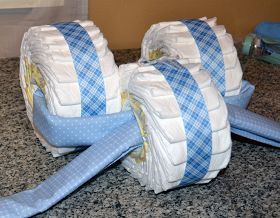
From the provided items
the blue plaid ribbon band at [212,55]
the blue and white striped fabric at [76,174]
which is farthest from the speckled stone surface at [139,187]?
the blue plaid ribbon band at [212,55]

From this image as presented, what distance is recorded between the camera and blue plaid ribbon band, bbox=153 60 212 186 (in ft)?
2.01

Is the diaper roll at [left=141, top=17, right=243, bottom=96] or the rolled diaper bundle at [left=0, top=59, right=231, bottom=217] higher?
the diaper roll at [left=141, top=17, right=243, bottom=96]

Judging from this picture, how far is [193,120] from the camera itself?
613mm

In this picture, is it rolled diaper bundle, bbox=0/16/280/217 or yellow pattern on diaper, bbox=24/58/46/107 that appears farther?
Answer: yellow pattern on diaper, bbox=24/58/46/107

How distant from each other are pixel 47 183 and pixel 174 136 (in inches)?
7.5

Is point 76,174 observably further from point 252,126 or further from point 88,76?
point 252,126

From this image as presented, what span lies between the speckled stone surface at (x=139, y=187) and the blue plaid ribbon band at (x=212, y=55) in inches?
5.3

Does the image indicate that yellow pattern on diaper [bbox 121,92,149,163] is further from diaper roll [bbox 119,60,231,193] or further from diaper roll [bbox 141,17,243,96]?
diaper roll [bbox 141,17,243,96]

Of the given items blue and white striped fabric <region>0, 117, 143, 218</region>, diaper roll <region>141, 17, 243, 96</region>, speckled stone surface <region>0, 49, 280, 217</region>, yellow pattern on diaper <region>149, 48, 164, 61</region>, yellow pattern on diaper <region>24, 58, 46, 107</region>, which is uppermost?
diaper roll <region>141, 17, 243, 96</region>

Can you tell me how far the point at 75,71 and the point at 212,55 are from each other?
225 millimetres

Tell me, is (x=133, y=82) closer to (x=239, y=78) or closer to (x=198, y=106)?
(x=198, y=106)

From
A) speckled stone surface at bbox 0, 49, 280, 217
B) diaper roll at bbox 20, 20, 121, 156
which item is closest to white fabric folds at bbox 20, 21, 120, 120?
diaper roll at bbox 20, 20, 121, 156

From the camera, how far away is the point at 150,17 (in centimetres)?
118

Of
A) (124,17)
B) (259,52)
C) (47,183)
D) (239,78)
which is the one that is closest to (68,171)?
(47,183)
